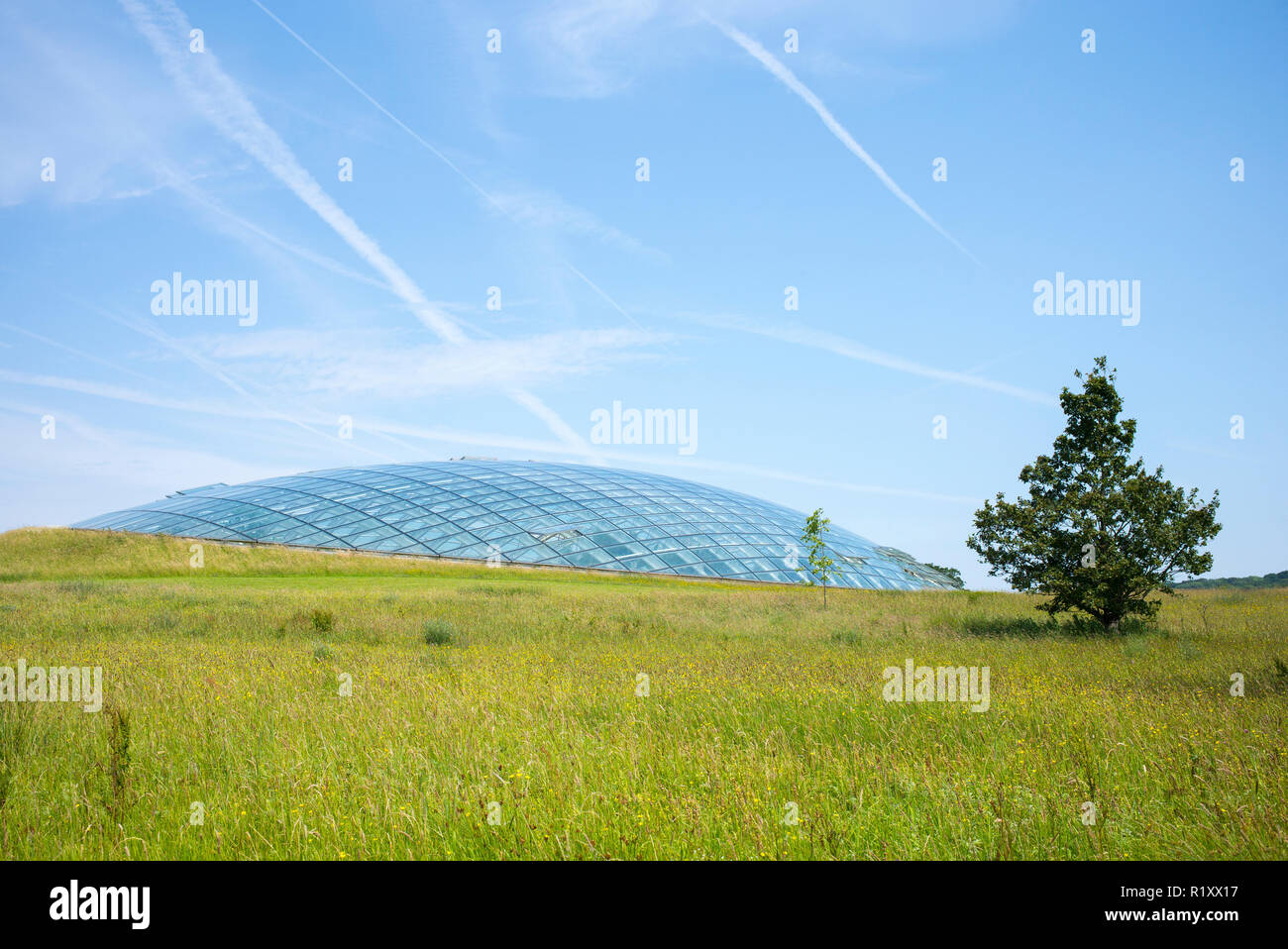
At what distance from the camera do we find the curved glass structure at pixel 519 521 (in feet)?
161

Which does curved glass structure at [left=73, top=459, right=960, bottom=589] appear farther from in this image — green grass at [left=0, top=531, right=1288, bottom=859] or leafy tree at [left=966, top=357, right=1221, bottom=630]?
green grass at [left=0, top=531, right=1288, bottom=859]

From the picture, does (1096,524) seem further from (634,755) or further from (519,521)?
(519,521)

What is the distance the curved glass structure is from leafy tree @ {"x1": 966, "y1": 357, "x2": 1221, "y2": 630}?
107 ft

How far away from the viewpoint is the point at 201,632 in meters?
14.1

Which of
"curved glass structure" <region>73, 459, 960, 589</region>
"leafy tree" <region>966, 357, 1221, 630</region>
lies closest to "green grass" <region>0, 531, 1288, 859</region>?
"leafy tree" <region>966, 357, 1221, 630</region>

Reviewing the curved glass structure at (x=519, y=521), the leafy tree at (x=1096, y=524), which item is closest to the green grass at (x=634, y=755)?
the leafy tree at (x=1096, y=524)

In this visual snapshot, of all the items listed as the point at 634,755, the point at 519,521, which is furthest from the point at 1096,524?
the point at 519,521

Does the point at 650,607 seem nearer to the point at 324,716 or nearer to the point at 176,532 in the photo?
the point at 324,716

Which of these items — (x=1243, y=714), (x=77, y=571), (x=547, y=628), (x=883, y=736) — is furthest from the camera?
(x=77, y=571)

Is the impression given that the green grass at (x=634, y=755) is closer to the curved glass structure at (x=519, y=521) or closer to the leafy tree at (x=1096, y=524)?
the leafy tree at (x=1096, y=524)

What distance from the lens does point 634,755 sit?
5195mm
